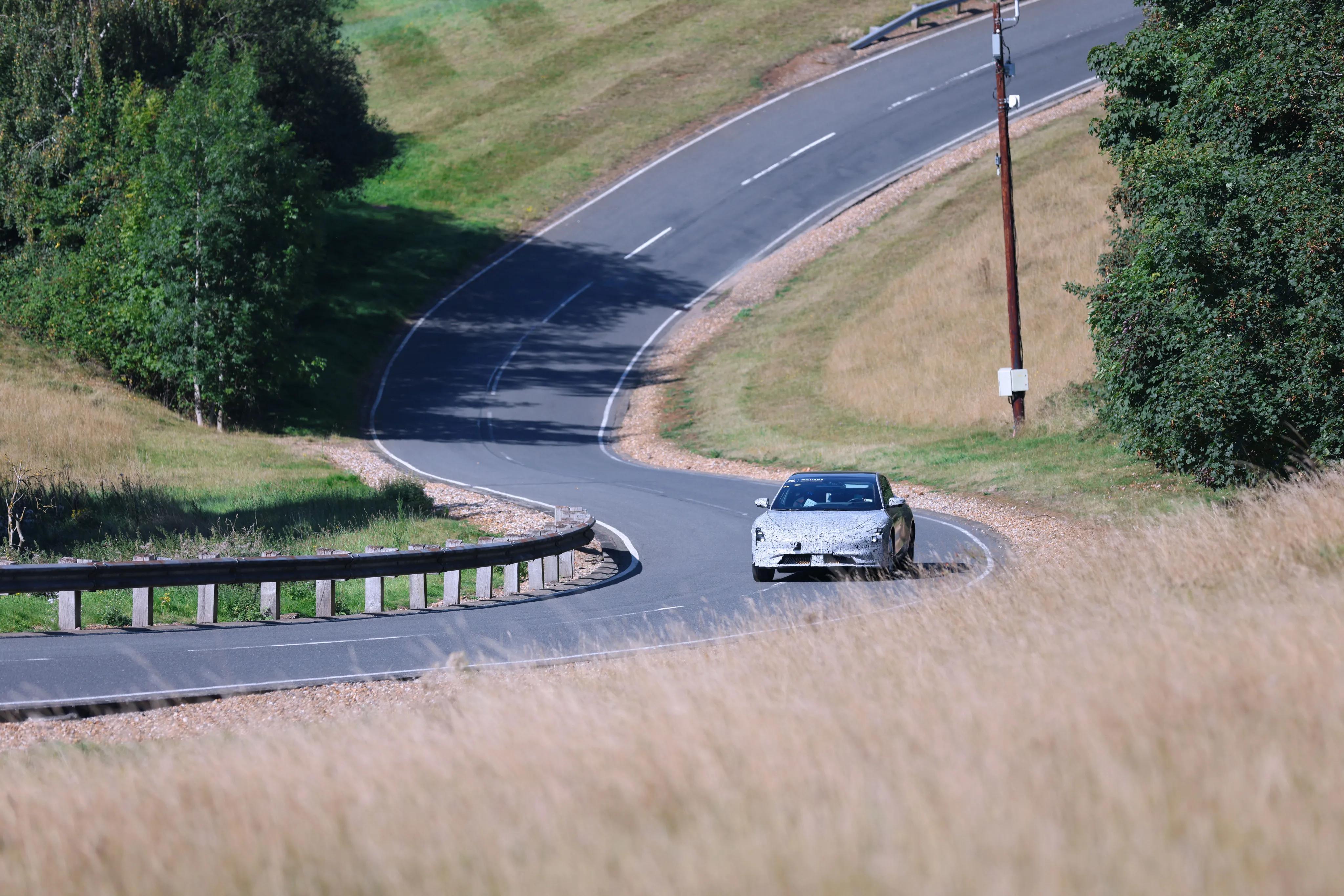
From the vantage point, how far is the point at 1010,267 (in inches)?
1229

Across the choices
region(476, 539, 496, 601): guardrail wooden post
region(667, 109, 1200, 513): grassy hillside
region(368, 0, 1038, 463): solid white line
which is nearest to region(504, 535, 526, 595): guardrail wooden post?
region(476, 539, 496, 601): guardrail wooden post

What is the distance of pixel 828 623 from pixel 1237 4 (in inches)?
613

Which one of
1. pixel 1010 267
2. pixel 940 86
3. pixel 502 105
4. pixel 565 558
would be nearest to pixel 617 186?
pixel 502 105

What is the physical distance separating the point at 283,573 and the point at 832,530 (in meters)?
7.10

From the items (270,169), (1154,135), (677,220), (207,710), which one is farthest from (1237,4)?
(677,220)

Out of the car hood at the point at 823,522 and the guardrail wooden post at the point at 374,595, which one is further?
the car hood at the point at 823,522

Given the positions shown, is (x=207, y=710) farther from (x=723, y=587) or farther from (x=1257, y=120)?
(x=1257, y=120)

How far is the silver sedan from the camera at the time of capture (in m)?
16.0

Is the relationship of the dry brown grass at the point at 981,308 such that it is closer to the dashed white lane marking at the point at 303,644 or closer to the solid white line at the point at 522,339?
the solid white line at the point at 522,339

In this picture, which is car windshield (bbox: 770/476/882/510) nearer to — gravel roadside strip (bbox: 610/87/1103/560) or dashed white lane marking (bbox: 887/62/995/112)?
gravel roadside strip (bbox: 610/87/1103/560)

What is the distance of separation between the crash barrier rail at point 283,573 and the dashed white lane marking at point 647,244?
116 feet

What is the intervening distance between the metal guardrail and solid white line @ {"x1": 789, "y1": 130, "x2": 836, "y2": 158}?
10469mm

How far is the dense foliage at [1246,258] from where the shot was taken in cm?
1644

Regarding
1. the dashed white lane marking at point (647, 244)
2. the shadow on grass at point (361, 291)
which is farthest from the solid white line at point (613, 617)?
the dashed white lane marking at point (647, 244)
